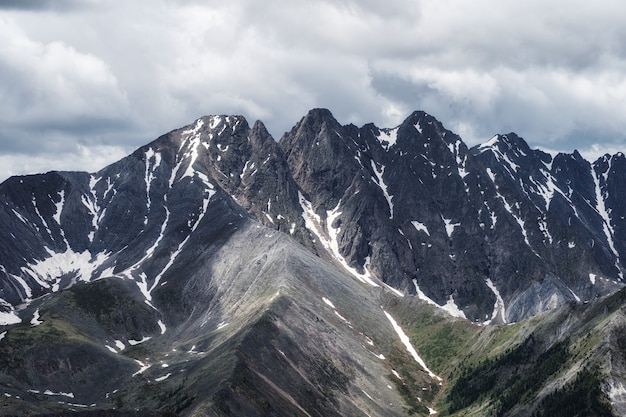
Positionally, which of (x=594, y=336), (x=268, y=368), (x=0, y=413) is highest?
(x=594, y=336)

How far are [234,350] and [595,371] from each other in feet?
304

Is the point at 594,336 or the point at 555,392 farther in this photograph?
the point at 594,336

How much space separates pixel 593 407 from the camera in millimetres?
167500

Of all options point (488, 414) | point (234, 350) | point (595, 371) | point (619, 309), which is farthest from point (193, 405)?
point (619, 309)

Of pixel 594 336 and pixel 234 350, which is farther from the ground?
pixel 594 336

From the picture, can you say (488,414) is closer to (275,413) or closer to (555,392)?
(555,392)

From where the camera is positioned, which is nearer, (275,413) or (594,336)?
(275,413)

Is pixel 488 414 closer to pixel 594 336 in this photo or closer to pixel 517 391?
pixel 517 391

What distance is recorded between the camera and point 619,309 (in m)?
194

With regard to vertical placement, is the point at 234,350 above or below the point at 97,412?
above

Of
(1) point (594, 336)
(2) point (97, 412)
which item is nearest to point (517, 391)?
(1) point (594, 336)

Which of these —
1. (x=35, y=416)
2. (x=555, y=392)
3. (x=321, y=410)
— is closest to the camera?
(x=35, y=416)

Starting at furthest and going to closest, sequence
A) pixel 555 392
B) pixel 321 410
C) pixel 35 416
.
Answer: pixel 321 410 → pixel 555 392 → pixel 35 416

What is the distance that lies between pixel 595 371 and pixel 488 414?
34.1 metres
